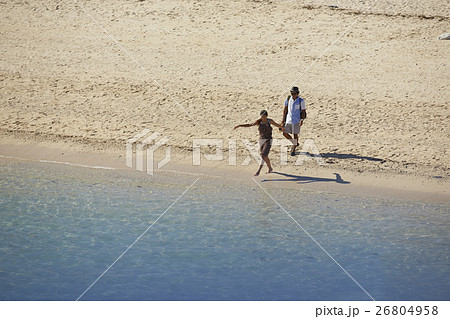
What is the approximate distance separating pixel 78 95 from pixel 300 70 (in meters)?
5.93

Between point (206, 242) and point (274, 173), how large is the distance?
2.96 meters

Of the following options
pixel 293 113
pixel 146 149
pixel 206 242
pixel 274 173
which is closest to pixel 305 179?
pixel 274 173

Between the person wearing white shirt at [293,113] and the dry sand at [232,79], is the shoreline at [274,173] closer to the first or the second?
the dry sand at [232,79]

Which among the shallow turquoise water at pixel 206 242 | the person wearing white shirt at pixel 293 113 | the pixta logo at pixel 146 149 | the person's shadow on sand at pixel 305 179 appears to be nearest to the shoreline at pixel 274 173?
the person's shadow on sand at pixel 305 179

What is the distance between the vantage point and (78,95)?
655 inches

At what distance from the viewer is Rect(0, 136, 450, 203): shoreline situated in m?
12.6

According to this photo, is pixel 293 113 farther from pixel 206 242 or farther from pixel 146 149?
pixel 206 242

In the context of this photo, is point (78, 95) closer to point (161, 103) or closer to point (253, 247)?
point (161, 103)

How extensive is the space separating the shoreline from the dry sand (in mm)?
42

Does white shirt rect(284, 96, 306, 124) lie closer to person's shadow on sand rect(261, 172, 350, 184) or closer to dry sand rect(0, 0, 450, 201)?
dry sand rect(0, 0, 450, 201)

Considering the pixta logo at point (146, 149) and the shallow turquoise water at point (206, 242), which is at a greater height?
the pixta logo at point (146, 149)

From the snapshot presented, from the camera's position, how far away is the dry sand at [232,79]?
46.6ft

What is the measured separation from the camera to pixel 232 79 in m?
16.8

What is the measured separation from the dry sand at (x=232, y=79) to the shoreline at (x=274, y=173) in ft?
0.14
